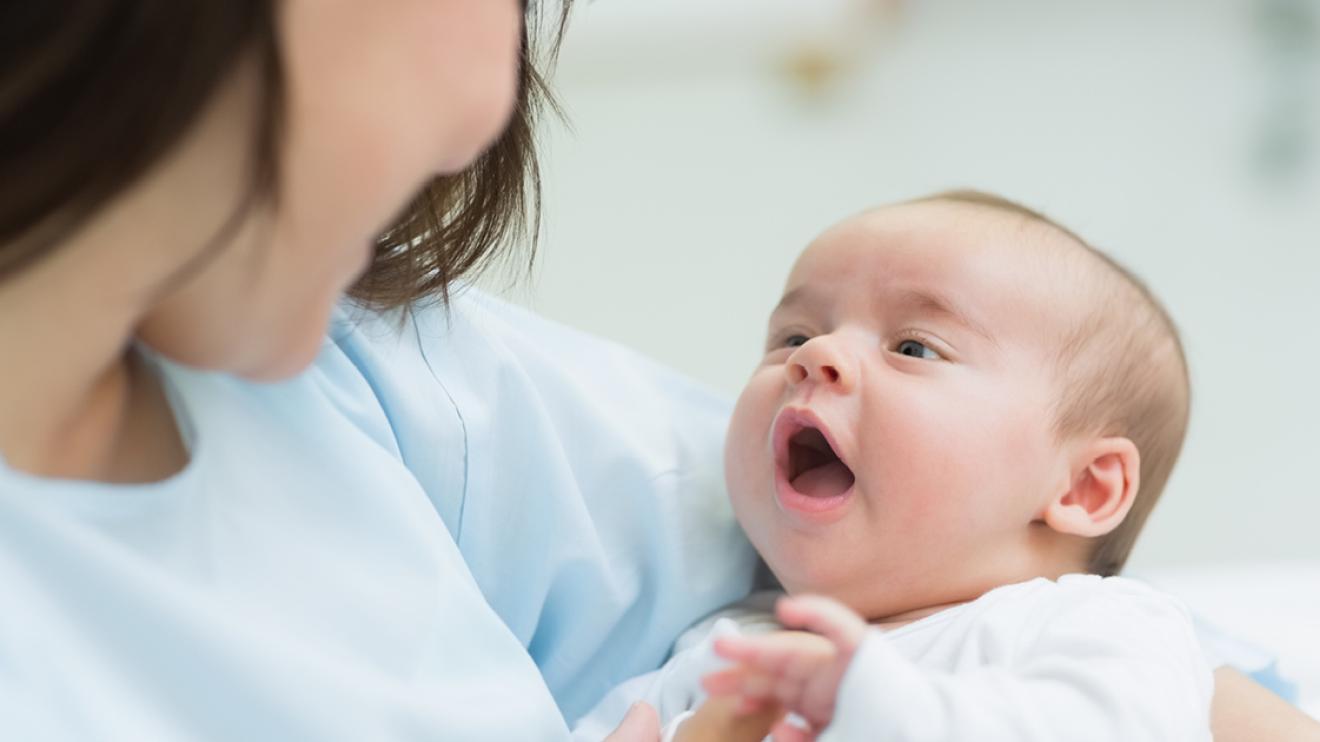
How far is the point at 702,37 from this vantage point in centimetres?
357

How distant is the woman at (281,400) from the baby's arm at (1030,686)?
0.55 feet

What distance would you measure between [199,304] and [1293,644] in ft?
3.29

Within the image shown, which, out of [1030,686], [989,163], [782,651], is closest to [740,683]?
[782,651]

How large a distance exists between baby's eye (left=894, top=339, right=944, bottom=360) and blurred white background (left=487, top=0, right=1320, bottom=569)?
4.62 feet

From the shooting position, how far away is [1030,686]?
2.36 ft

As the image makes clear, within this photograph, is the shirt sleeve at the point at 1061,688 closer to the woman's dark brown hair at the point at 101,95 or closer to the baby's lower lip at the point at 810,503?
the baby's lower lip at the point at 810,503

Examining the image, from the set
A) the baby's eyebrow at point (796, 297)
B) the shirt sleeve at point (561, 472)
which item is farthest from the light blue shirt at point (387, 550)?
the baby's eyebrow at point (796, 297)

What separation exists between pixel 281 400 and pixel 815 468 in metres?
0.39

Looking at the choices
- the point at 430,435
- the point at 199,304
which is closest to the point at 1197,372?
the point at 430,435

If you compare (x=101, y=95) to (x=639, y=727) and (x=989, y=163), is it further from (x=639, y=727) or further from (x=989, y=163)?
(x=989, y=163)

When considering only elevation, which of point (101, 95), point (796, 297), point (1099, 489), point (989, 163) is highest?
point (101, 95)

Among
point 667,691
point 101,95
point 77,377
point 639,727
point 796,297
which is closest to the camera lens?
point 101,95

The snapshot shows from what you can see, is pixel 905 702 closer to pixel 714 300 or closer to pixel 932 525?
pixel 932 525

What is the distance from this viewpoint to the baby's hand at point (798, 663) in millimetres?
646
